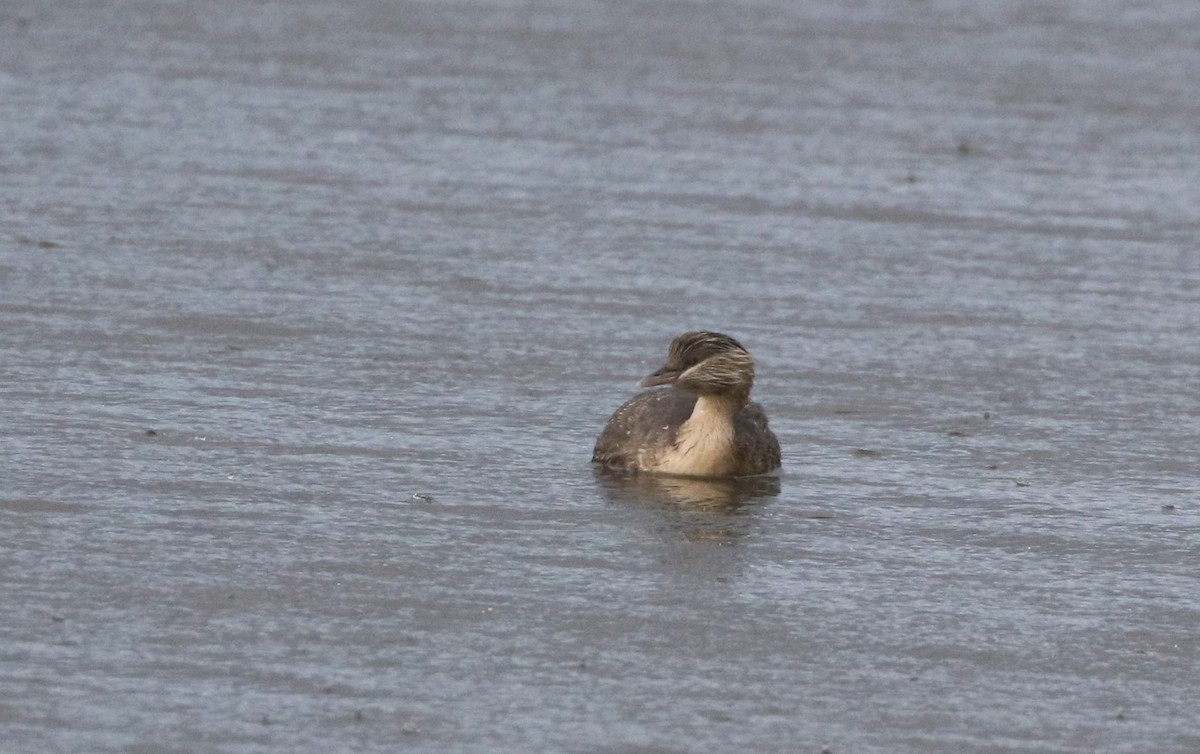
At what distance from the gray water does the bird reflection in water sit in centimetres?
3

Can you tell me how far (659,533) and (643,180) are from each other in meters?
7.08

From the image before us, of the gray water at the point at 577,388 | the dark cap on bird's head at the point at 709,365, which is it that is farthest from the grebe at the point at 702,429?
the gray water at the point at 577,388

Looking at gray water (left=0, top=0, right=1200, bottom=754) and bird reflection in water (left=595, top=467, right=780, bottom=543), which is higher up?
gray water (left=0, top=0, right=1200, bottom=754)

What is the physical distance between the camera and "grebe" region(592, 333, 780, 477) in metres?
9.17

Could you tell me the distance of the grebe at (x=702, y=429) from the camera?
9.17m

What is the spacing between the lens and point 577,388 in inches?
411

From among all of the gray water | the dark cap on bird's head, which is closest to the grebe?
the dark cap on bird's head

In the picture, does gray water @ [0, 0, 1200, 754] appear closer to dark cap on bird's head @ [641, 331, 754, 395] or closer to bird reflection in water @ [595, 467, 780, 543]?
bird reflection in water @ [595, 467, 780, 543]

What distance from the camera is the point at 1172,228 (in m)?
14.2

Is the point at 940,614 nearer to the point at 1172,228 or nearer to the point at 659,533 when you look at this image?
the point at 659,533

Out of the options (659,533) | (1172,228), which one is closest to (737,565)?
(659,533)

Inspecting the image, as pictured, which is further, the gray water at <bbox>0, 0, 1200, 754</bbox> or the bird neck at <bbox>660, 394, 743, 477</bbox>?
the bird neck at <bbox>660, 394, 743, 477</bbox>

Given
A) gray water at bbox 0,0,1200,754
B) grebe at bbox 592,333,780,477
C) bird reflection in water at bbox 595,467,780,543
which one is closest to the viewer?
gray water at bbox 0,0,1200,754

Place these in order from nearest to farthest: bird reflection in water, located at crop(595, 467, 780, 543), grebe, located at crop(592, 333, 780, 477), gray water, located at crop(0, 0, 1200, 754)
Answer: gray water, located at crop(0, 0, 1200, 754), bird reflection in water, located at crop(595, 467, 780, 543), grebe, located at crop(592, 333, 780, 477)
